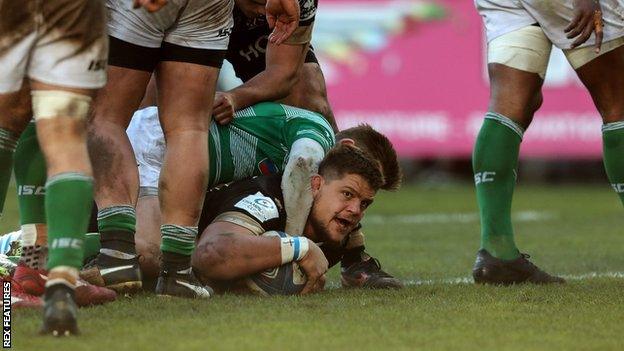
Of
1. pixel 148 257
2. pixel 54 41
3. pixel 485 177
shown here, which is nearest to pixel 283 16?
pixel 148 257

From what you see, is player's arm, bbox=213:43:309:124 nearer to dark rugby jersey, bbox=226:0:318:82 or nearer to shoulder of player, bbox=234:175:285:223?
dark rugby jersey, bbox=226:0:318:82

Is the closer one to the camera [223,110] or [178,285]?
[178,285]

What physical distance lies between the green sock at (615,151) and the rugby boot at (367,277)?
1.13 metres

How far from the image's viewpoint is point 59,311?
3799mm

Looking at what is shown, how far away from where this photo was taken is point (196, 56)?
4.98 meters

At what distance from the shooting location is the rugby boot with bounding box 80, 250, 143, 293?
491 centimetres

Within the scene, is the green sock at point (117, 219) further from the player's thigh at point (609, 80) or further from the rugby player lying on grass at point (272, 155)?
the player's thigh at point (609, 80)

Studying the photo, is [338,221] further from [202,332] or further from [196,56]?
[202,332]

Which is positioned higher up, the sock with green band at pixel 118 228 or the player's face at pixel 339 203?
the player's face at pixel 339 203

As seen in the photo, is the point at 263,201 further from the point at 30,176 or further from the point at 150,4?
the point at 150,4

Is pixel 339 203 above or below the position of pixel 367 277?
above

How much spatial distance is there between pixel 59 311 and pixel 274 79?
8.11ft

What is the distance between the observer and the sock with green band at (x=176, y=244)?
4902 mm

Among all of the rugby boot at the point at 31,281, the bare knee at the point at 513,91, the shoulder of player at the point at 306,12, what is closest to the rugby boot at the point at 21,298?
the rugby boot at the point at 31,281
